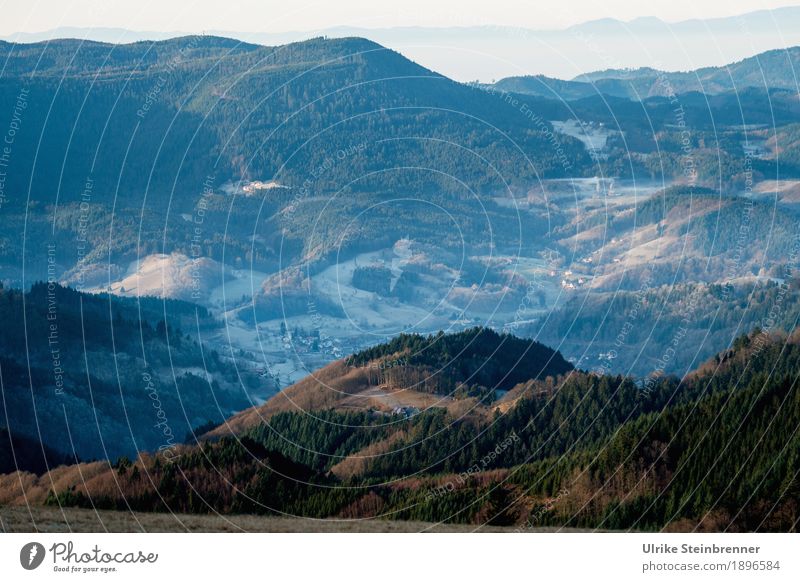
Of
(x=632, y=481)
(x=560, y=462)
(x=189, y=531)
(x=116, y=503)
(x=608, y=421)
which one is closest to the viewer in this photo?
(x=189, y=531)

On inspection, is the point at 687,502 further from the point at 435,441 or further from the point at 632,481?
the point at 435,441

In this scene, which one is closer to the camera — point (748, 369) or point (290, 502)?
point (290, 502)

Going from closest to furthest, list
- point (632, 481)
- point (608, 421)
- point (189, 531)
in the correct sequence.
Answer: point (189, 531), point (632, 481), point (608, 421)

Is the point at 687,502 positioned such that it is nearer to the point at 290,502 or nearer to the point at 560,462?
the point at 560,462

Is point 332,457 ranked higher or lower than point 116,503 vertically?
lower

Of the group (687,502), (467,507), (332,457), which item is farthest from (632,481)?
(332,457)
